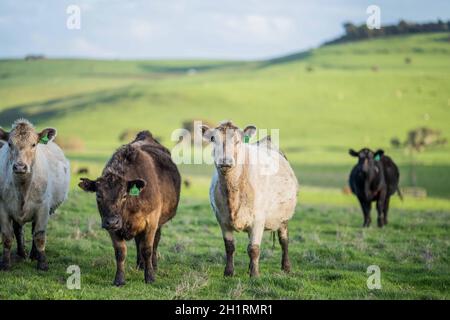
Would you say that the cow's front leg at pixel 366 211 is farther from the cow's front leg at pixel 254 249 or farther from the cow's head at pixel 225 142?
the cow's head at pixel 225 142

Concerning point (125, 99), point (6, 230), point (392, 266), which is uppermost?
point (125, 99)

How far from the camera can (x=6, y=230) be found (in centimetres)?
1058

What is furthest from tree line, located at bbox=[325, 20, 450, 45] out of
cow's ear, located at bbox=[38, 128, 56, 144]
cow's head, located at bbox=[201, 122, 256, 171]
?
cow's ear, located at bbox=[38, 128, 56, 144]

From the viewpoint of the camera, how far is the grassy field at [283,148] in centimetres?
1018

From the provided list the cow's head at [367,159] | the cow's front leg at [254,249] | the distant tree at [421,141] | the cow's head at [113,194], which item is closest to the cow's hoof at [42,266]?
the cow's head at [113,194]

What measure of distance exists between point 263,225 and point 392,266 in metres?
2.99

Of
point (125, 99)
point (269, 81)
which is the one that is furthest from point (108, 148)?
point (269, 81)

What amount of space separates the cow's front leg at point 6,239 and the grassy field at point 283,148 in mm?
228

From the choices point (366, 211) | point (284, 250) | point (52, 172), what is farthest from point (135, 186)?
point (366, 211)

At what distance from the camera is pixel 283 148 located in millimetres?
66812

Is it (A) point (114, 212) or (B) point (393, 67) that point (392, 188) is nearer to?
(A) point (114, 212)

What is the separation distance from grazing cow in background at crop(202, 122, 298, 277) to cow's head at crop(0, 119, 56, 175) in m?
2.75

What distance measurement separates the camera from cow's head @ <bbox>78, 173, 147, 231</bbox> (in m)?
9.30
